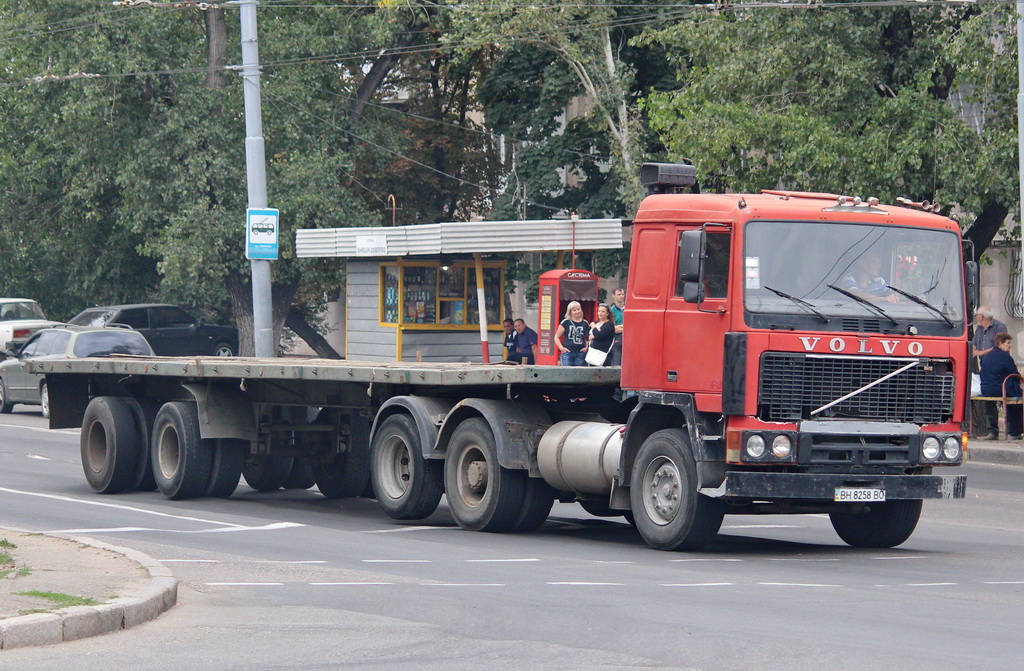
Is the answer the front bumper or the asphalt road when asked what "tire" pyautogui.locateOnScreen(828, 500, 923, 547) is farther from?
the front bumper

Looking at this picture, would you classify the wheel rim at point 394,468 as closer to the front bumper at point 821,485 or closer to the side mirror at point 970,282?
the front bumper at point 821,485

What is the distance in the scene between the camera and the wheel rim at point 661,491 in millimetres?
12102

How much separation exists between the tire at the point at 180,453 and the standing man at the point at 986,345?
12316 mm

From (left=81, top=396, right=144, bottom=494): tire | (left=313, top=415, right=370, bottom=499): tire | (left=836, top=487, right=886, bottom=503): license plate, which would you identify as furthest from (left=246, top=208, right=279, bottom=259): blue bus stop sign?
(left=836, top=487, right=886, bottom=503): license plate

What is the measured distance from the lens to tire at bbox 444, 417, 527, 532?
527 inches

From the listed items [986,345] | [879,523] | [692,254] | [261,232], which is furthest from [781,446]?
[986,345]

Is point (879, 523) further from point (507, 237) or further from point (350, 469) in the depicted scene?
point (507, 237)

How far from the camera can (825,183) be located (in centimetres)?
2438

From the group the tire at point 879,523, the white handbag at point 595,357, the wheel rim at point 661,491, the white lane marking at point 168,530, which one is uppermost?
the white handbag at point 595,357

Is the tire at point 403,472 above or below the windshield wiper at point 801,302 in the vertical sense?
below

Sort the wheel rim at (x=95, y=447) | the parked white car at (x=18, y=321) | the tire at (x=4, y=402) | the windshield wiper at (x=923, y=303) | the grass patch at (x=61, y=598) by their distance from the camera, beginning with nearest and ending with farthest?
the grass patch at (x=61, y=598)
the windshield wiper at (x=923, y=303)
the wheel rim at (x=95, y=447)
the tire at (x=4, y=402)
the parked white car at (x=18, y=321)

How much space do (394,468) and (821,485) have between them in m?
4.49

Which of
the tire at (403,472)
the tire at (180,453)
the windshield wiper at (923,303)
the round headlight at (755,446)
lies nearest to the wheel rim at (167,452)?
the tire at (180,453)

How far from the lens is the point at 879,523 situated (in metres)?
13.0
